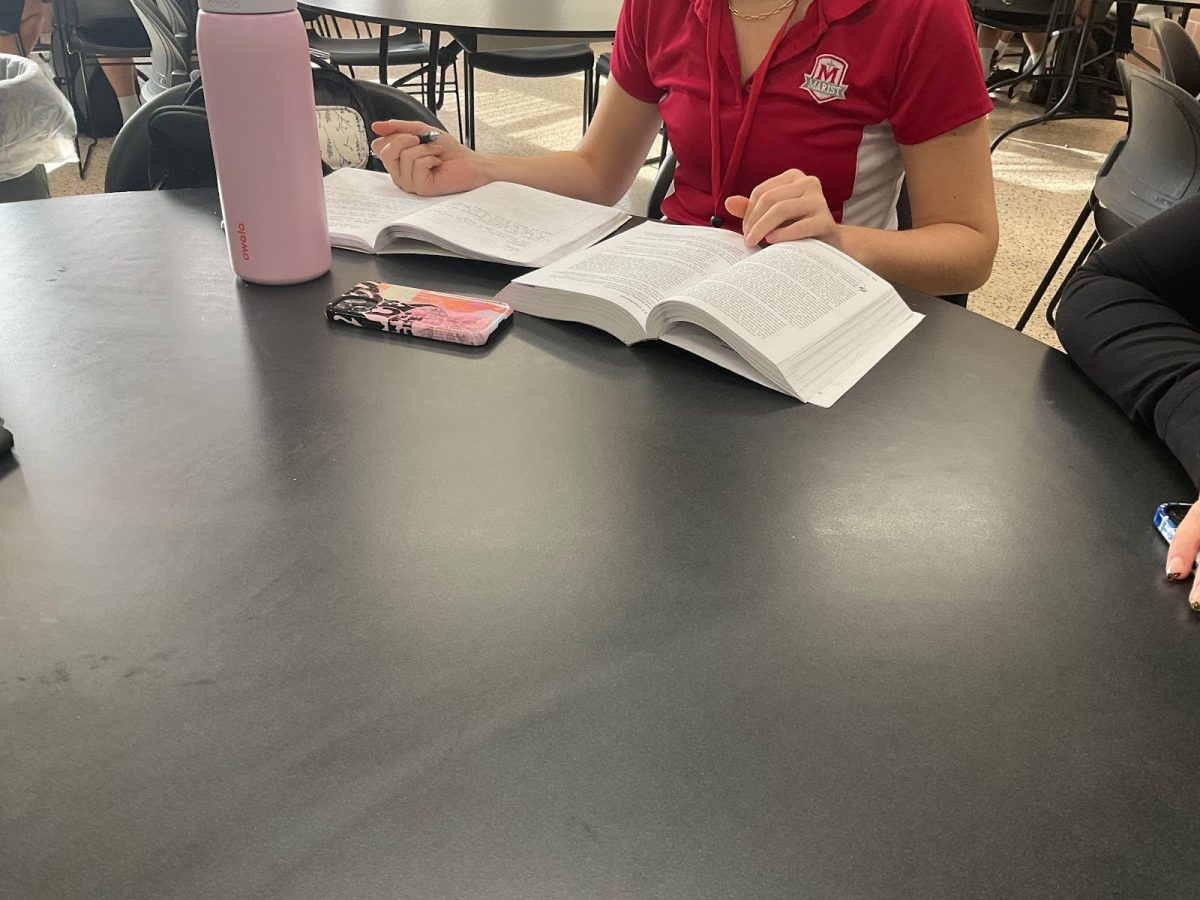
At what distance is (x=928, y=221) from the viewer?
1155 mm

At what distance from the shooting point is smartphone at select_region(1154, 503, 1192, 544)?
2.00 ft

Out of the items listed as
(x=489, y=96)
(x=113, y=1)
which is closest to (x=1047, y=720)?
(x=113, y=1)

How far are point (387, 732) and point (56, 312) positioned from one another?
1.93 ft

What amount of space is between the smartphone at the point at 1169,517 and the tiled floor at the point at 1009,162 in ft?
6.52

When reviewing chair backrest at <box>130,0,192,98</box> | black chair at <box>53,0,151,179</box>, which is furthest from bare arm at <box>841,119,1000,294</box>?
black chair at <box>53,0,151,179</box>

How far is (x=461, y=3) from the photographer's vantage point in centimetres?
245

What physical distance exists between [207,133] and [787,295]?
2.41ft

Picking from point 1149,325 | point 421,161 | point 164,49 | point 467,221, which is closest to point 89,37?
point 164,49

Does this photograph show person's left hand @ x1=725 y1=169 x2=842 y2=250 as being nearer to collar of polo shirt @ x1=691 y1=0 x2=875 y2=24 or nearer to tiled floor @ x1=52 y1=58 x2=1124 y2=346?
collar of polo shirt @ x1=691 y1=0 x2=875 y2=24

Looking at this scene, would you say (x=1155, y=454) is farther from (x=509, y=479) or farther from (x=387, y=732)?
(x=387, y=732)

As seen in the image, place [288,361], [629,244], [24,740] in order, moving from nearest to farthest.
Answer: [24,740] → [288,361] → [629,244]

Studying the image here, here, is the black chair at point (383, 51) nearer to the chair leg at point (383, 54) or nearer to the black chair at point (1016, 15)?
the chair leg at point (383, 54)

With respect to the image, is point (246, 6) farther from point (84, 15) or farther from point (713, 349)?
point (84, 15)

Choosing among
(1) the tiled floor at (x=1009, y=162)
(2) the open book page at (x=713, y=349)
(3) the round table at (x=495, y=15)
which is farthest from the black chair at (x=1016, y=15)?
(2) the open book page at (x=713, y=349)
